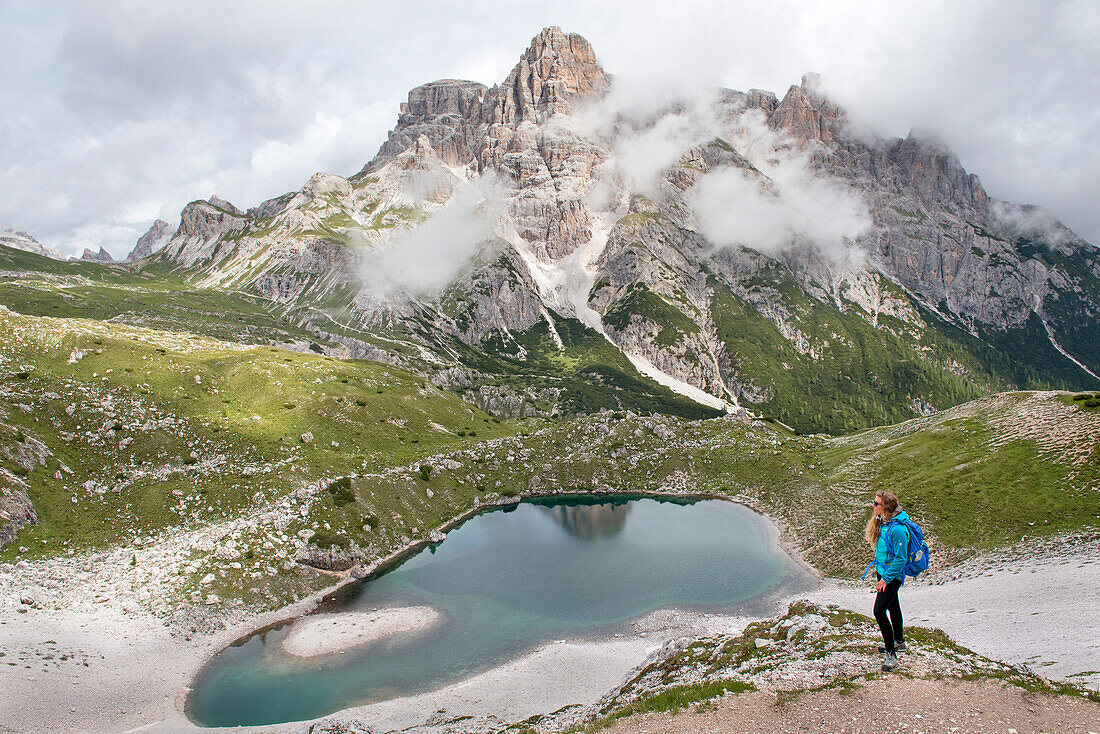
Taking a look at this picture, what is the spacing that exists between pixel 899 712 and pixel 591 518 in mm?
78805

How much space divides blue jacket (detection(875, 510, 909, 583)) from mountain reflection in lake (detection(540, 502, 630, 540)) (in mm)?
69354

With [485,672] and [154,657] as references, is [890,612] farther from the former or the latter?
[154,657]

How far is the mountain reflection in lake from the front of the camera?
286 ft

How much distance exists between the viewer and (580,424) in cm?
12481

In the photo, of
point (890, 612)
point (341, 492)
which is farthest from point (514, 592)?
point (890, 612)

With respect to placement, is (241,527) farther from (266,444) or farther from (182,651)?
(266,444)

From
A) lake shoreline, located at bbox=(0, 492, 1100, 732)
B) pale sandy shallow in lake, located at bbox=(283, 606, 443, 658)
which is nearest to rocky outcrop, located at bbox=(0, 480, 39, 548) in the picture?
lake shoreline, located at bbox=(0, 492, 1100, 732)

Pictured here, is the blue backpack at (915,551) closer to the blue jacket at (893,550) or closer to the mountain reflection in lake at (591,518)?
the blue jacket at (893,550)

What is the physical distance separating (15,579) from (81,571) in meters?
5.41

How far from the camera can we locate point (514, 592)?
64062 millimetres

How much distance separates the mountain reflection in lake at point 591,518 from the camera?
8712cm

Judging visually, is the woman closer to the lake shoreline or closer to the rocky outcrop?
the lake shoreline

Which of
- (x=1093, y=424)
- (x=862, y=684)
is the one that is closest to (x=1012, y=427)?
(x=1093, y=424)

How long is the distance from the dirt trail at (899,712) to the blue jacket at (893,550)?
4.11 metres
